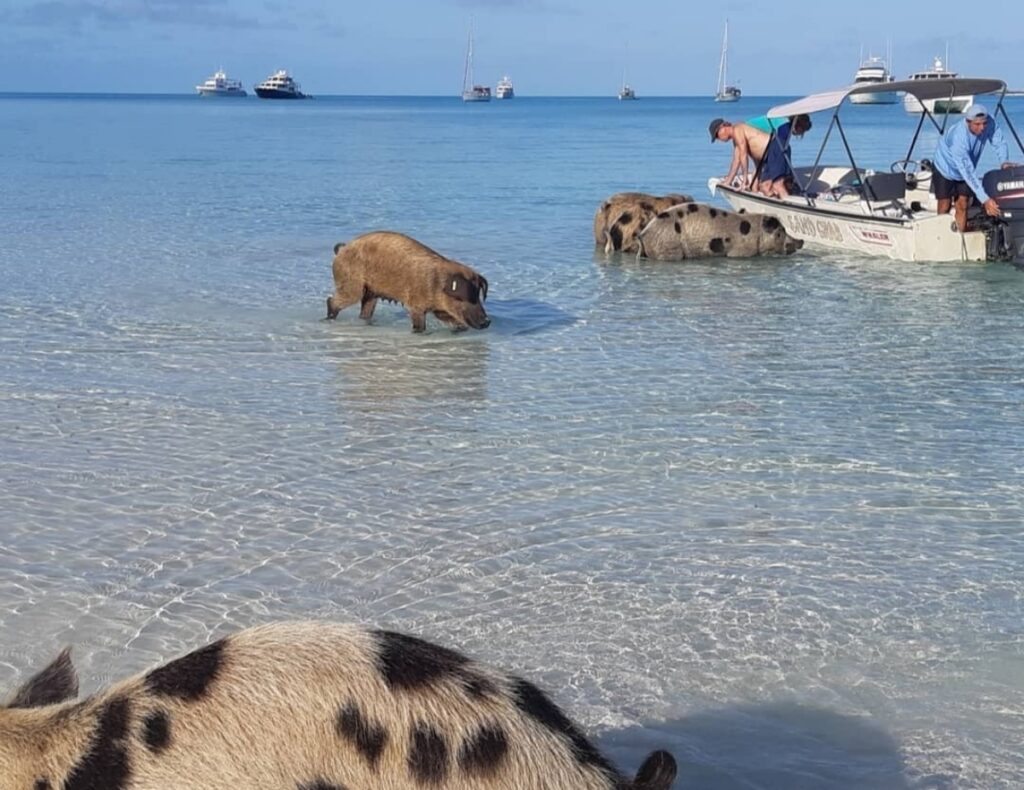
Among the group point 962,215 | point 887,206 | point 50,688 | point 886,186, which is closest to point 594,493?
point 50,688

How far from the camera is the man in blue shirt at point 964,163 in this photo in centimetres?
1631

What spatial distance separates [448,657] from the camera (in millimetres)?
3250

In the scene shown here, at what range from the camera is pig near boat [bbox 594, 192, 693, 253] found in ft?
61.1

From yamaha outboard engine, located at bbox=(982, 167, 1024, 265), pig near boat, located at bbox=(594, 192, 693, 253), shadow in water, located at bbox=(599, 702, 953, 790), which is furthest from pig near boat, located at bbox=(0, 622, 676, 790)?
pig near boat, located at bbox=(594, 192, 693, 253)

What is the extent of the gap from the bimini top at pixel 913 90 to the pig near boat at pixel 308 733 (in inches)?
639

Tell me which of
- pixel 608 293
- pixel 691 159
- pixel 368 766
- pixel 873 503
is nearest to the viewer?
pixel 368 766

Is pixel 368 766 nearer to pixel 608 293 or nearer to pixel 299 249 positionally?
pixel 608 293

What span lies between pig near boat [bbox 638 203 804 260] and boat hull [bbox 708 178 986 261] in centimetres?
68

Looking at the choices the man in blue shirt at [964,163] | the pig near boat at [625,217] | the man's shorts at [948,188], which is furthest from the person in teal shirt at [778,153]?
the man in blue shirt at [964,163]

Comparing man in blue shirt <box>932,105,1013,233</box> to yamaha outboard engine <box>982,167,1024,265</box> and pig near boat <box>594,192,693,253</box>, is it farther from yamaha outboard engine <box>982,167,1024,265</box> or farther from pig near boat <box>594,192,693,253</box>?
pig near boat <box>594,192,693,253</box>

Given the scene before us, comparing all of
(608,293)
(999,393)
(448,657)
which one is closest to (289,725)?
(448,657)

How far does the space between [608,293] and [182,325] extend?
15.2 ft

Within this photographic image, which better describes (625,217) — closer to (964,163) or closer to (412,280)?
(964,163)

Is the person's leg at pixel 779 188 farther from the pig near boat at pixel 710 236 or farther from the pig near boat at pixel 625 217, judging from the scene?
the pig near boat at pixel 710 236
